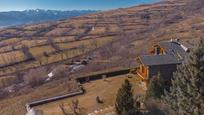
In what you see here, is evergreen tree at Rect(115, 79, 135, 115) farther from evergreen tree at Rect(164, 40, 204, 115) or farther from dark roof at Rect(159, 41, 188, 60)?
dark roof at Rect(159, 41, 188, 60)

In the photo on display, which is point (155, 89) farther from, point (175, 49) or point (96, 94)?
point (175, 49)

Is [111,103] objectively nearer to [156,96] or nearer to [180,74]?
[156,96]

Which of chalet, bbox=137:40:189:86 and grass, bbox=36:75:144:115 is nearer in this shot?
grass, bbox=36:75:144:115

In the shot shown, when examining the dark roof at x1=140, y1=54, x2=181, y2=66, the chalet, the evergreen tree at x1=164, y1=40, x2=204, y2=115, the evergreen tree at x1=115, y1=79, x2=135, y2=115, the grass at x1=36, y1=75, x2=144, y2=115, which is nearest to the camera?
the evergreen tree at x1=164, y1=40, x2=204, y2=115

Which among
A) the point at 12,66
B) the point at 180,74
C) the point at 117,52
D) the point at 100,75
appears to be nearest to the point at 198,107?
the point at 180,74

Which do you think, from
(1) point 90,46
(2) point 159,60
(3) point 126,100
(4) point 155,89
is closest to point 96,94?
(2) point 159,60

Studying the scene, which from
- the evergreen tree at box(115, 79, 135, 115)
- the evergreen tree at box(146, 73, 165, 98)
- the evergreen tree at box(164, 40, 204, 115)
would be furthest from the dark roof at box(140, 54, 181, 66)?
→ the evergreen tree at box(164, 40, 204, 115)
